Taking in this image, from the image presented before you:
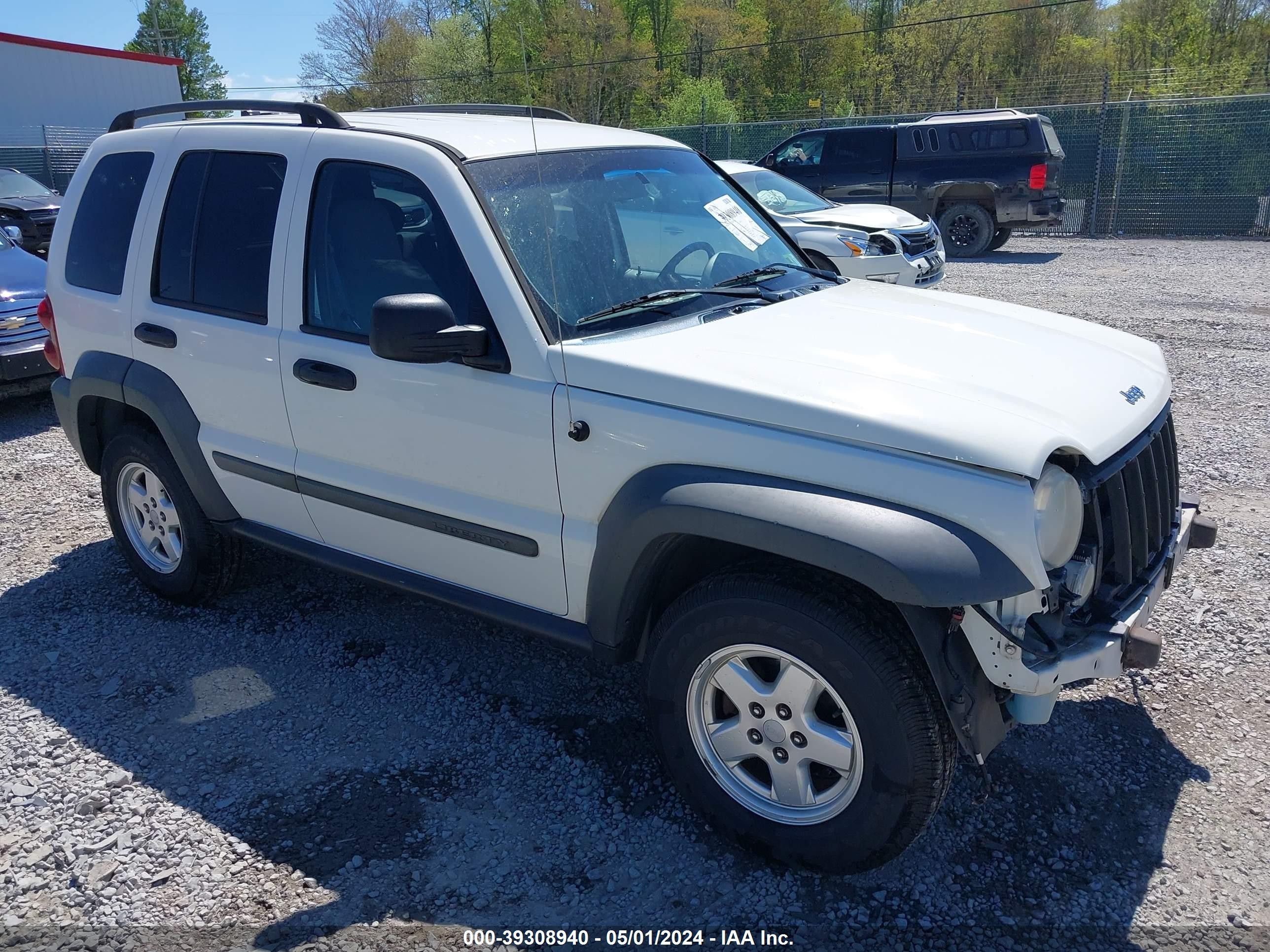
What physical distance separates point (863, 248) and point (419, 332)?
8.16 meters

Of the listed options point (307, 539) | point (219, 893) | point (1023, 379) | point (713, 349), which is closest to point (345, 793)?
point (219, 893)

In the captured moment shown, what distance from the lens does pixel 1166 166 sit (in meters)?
17.9

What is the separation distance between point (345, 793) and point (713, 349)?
6.11ft

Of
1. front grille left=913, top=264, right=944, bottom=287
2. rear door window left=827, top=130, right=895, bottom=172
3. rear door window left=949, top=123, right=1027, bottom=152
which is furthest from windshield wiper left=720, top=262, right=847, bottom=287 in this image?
rear door window left=827, top=130, right=895, bottom=172

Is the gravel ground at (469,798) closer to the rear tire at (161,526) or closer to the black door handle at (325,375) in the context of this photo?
the rear tire at (161,526)

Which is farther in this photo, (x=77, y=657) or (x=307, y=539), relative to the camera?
(x=77, y=657)

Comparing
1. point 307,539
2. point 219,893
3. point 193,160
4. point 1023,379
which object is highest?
point 193,160

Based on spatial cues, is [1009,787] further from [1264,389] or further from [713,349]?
[1264,389]

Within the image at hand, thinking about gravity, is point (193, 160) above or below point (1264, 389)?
above

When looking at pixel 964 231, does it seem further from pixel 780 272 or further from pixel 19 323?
pixel 780 272

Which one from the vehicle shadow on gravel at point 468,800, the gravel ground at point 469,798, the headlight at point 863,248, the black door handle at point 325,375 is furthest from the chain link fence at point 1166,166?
the black door handle at point 325,375

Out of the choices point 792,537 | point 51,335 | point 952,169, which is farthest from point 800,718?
point 952,169

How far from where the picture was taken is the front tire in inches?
97.9

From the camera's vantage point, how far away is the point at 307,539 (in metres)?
3.85
